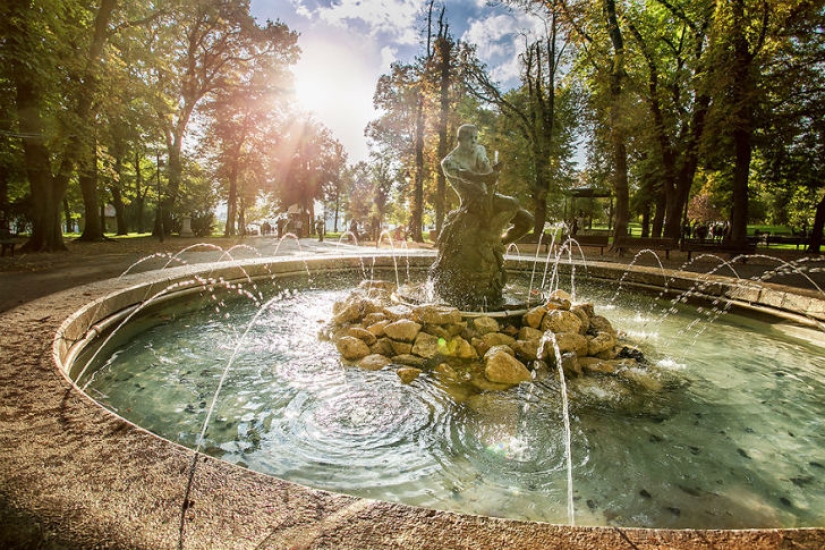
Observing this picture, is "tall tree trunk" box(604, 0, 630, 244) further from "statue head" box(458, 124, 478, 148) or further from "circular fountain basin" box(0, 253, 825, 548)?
"circular fountain basin" box(0, 253, 825, 548)

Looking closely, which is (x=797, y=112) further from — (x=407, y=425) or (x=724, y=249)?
(x=407, y=425)

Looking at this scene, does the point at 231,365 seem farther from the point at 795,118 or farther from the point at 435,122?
the point at 795,118

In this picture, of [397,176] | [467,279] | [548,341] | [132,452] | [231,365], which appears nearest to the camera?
[132,452]

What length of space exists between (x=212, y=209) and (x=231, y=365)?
36.2 metres

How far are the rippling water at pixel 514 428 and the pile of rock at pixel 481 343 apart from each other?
0.83 ft

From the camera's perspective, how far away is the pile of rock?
4160 mm

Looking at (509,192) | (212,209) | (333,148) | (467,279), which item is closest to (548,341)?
(467,279)

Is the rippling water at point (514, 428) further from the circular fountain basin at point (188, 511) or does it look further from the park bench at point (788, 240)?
the park bench at point (788, 240)

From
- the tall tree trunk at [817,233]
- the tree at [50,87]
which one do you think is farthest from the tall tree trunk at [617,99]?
the tree at [50,87]

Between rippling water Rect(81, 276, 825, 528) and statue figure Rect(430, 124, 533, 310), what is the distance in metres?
2.08

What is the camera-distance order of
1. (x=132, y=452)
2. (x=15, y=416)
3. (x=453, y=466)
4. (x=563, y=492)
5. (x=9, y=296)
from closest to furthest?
(x=132, y=452) < (x=15, y=416) < (x=563, y=492) < (x=453, y=466) < (x=9, y=296)

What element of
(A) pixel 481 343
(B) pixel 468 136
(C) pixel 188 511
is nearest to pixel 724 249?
(B) pixel 468 136

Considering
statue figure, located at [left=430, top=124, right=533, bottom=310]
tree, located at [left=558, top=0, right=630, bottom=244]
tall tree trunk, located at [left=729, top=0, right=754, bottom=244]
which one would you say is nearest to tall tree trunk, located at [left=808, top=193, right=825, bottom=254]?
tall tree trunk, located at [left=729, top=0, right=754, bottom=244]

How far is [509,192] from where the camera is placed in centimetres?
2355
